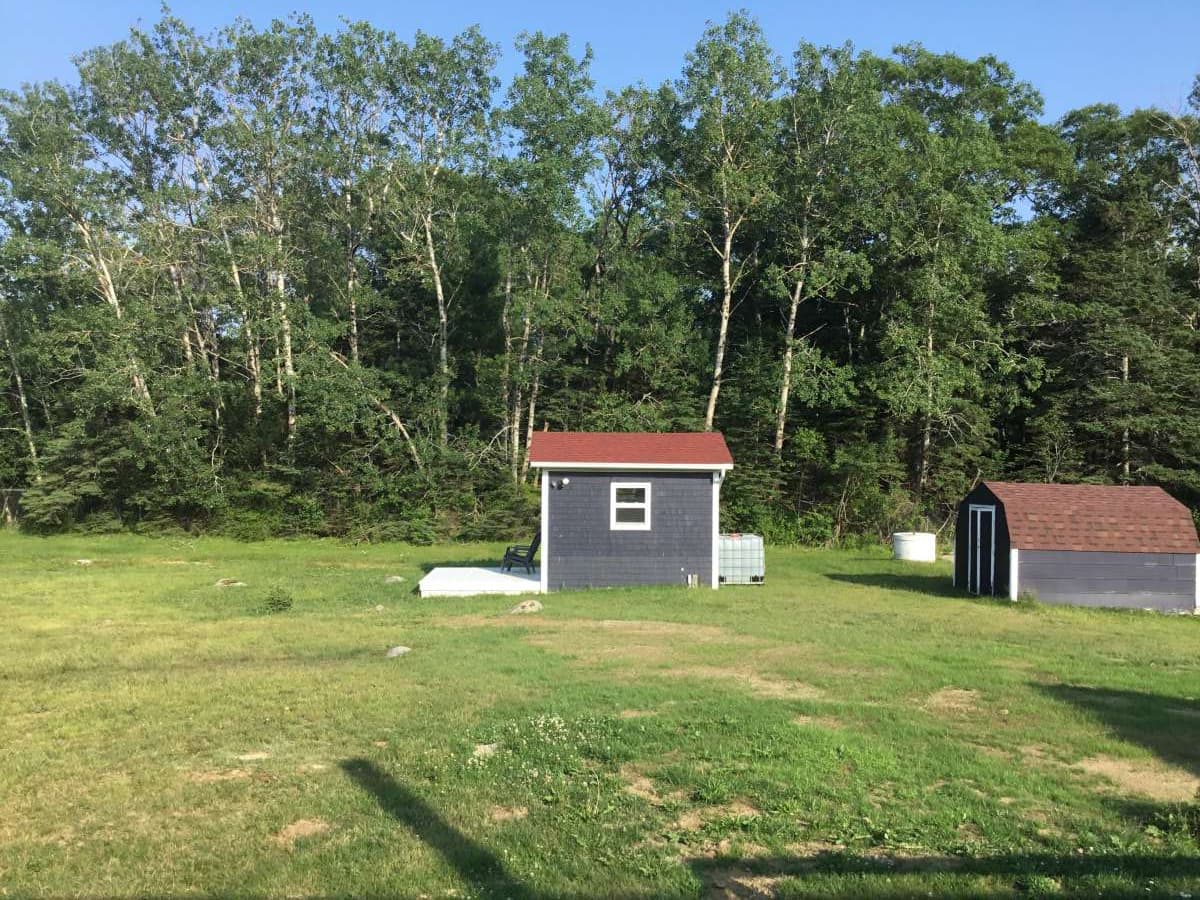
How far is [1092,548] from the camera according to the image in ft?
45.8

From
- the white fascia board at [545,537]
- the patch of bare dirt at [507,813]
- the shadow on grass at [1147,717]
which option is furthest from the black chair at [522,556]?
the patch of bare dirt at [507,813]

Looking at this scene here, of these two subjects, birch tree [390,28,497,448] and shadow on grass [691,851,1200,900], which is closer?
shadow on grass [691,851,1200,900]

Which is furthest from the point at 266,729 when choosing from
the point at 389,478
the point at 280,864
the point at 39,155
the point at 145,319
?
the point at 39,155

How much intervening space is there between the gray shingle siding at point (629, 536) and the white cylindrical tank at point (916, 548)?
821cm

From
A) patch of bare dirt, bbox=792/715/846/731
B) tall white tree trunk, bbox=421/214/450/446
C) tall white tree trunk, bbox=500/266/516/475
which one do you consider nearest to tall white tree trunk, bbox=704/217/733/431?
tall white tree trunk, bbox=500/266/516/475

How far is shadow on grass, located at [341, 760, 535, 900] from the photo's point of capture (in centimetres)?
374

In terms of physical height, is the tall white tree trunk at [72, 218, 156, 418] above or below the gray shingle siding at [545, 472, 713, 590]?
above

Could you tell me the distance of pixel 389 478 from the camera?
2592cm

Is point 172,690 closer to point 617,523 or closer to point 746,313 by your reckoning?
point 617,523

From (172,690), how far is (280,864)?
13.6ft

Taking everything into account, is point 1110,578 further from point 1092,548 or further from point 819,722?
point 819,722

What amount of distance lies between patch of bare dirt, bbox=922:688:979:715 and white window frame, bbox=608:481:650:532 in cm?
828

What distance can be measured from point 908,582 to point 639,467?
249 inches

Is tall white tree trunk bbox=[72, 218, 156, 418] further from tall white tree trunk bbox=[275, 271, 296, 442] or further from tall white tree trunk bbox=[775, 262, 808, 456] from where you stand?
tall white tree trunk bbox=[775, 262, 808, 456]
